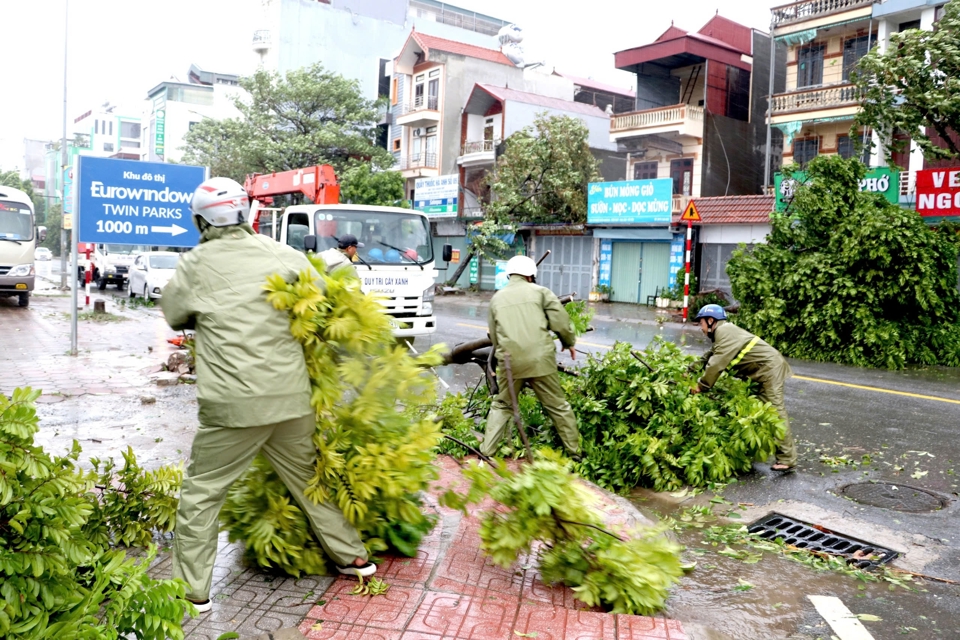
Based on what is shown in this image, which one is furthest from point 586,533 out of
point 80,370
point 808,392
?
point 80,370

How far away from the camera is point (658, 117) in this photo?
27891 millimetres

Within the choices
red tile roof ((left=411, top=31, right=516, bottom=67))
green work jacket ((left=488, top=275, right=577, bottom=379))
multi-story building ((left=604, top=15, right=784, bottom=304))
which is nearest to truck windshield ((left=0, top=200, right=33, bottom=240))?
multi-story building ((left=604, top=15, right=784, bottom=304))

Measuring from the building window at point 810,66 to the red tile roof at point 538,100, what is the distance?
40.7ft

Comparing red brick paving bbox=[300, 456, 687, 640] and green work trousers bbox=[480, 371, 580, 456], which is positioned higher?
green work trousers bbox=[480, 371, 580, 456]

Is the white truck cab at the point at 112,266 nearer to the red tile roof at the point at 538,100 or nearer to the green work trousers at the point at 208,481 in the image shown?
the red tile roof at the point at 538,100

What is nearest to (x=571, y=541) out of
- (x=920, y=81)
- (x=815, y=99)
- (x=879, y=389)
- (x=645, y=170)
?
(x=879, y=389)

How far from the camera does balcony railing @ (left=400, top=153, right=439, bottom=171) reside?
1490 inches

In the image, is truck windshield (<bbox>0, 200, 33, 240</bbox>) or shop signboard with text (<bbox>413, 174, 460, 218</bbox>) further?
shop signboard with text (<bbox>413, 174, 460, 218</bbox>)

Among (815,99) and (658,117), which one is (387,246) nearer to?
(815,99)

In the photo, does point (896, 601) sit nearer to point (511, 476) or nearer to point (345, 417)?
point (511, 476)

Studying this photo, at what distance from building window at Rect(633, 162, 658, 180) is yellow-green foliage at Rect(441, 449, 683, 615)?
2726cm

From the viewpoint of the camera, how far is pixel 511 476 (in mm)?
3990

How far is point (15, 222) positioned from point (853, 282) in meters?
18.9

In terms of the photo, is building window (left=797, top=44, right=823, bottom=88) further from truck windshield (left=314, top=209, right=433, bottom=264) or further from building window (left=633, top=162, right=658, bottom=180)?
truck windshield (left=314, top=209, right=433, bottom=264)
